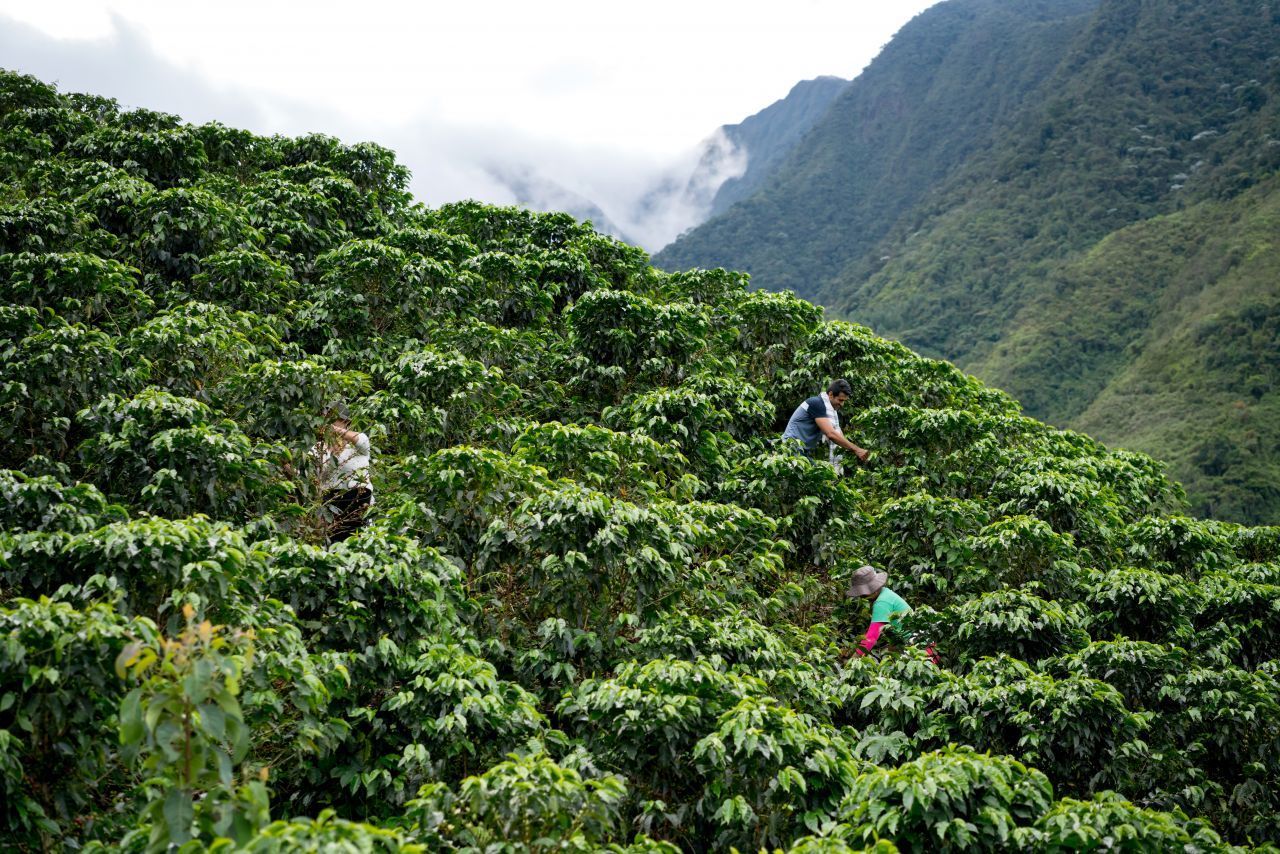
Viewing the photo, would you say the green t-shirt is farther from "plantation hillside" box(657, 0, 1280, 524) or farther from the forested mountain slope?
the forested mountain slope

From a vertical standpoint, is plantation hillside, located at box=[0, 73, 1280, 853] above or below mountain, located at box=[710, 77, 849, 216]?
below

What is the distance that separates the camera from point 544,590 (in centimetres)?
652

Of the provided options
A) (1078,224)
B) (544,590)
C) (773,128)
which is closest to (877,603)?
(544,590)

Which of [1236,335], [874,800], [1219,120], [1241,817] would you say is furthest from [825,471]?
[1219,120]

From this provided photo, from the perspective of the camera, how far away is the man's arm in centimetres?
976

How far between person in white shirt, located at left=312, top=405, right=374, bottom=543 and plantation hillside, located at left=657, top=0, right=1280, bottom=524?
132 ft

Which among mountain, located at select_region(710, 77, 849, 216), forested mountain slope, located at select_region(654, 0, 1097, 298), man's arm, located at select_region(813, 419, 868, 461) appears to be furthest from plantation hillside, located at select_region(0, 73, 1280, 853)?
mountain, located at select_region(710, 77, 849, 216)

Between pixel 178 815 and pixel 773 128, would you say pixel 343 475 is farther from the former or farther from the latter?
pixel 773 128

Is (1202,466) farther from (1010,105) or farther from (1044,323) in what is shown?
(1010,105)

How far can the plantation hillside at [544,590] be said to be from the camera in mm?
4078

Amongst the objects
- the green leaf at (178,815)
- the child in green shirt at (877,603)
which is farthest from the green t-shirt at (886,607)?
the green leaf at (178,815)

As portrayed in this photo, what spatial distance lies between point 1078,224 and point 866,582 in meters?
73.2

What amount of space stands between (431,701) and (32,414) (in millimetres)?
4464

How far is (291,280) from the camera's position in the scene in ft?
39.6
